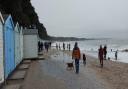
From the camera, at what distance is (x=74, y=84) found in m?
15.0

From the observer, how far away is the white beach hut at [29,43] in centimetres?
3001

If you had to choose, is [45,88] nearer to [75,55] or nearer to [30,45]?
[75,55]

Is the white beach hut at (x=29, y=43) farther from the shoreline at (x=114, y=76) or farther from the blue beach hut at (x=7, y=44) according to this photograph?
the blue beach hut at (x=7, y=44)

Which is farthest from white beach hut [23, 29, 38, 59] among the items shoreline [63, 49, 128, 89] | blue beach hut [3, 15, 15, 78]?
blue beach hut [3, 15, 15, 78]

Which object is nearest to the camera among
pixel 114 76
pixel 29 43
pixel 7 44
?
pixel 7 44

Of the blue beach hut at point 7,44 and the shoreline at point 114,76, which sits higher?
the blue beach hut at point 7,44

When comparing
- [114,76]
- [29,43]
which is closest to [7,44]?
[114,76]

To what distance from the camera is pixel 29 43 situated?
3025 cm

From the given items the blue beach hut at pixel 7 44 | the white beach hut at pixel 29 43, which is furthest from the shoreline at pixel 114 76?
the white beach hut at pixel 29 43

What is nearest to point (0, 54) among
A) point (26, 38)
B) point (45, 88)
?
point (45, 88)

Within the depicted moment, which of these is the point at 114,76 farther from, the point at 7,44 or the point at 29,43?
the point at 29,43

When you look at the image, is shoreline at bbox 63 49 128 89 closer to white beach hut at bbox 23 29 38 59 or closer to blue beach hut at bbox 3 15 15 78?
blue beach hut at bbox 3 15 15 78

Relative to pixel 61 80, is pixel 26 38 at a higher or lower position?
higher

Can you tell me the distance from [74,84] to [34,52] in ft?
53.2
